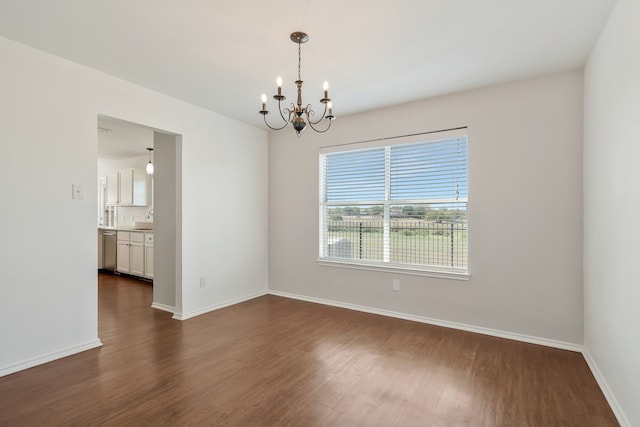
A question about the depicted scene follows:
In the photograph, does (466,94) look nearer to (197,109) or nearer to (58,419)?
(197,109)

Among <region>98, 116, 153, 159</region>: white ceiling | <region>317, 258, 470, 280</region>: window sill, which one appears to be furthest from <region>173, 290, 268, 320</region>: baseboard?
<region>98, 116, 153, 159</region>: white ceiling

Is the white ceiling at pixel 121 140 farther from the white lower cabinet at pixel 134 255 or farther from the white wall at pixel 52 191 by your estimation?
the white lower cabinet at pixel 134 255

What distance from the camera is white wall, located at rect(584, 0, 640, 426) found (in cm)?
179

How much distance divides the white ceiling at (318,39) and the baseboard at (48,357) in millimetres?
2470

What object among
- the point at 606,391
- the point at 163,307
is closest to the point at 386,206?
the point at 606,391

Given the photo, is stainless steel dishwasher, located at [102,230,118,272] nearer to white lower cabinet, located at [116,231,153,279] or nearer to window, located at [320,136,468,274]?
white lower cabinet, located at [116,231,153,279]

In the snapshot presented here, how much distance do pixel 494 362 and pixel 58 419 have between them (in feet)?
10.1

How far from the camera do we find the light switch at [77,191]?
283cm

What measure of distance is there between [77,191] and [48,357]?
4.54 feet

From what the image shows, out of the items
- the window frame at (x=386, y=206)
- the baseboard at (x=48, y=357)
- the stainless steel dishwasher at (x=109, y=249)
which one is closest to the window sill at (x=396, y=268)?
the window frame at (x=386, y=206)

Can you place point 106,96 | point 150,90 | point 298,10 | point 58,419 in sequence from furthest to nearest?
point 150,90, point 106,96, point 298,10, point 58,419

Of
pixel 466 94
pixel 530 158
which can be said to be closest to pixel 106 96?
pixel 466 94

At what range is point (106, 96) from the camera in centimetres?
304

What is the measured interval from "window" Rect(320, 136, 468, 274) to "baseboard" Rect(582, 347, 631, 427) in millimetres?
1205
